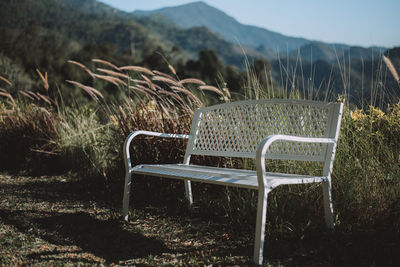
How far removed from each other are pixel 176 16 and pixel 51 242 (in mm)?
205258

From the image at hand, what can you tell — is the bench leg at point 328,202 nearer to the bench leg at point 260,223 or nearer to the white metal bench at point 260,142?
the white metal bench at point 260,142

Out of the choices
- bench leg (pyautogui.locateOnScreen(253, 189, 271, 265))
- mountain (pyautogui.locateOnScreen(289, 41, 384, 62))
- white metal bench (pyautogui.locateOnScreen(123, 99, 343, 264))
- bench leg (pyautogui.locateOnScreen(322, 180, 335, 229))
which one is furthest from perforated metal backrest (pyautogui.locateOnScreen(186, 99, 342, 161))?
mountain (pyautogui.locateOnScreen(289, 41, 384, 62))

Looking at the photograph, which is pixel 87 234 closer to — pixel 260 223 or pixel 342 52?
pixel 260 223

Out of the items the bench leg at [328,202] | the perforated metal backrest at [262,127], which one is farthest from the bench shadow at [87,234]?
the bench leg at [328,202]

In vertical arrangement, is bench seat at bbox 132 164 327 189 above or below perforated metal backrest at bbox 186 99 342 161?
below

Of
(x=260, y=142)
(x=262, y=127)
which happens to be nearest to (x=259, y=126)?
(x=262, y=127)

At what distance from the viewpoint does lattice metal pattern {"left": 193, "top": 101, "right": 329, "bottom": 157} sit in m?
3.03

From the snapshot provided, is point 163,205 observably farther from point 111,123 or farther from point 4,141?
point 4,141

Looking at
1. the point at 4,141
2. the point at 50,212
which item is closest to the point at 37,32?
the point at 4,141

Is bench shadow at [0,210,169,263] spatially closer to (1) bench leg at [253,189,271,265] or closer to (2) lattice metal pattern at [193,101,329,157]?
(1) bench leg at [253,189,271,265]

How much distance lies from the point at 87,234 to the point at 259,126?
1.62m

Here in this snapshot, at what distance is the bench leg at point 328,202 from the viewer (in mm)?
2726

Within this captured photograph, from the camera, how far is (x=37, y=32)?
50281 mm

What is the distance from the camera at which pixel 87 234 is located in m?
3.09
